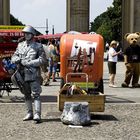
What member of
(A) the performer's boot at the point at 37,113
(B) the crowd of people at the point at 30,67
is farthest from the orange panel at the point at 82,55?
(A) the performer's boot at the point at 37,113

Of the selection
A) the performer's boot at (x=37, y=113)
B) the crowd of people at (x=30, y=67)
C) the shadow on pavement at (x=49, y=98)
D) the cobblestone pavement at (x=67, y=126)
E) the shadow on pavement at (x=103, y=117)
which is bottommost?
the shadow on pavement at (x=49, y=98)

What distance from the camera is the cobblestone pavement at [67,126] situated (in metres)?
10.0

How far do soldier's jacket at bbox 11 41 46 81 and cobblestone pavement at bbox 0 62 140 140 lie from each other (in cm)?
94

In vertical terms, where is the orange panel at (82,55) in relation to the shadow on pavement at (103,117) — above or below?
above

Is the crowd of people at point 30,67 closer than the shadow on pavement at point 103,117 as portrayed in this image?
Yes

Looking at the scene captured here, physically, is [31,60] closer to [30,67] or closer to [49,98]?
[30,67]

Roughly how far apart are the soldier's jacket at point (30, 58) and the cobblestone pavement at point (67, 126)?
3.09ft

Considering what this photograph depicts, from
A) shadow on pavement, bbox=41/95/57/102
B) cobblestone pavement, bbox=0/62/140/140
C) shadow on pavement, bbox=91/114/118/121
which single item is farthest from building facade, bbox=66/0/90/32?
shadow on pavement, bbox=91/114/118/121

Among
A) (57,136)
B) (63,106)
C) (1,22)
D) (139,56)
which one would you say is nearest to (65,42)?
(63,106)

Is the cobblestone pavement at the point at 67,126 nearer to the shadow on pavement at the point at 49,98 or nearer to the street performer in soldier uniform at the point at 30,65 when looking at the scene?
the shadow on pavement at the point at 49,98

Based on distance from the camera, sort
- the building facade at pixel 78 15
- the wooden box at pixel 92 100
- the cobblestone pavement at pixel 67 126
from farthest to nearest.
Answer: the building facade at pixel 78 15 → the wooden box at pixel 92 100 → the cobblestone pavement at pixel 67 126

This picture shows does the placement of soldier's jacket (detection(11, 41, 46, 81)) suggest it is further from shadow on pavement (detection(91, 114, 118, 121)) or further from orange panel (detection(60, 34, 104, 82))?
orange panel (detection(60, 34, 104, 82))

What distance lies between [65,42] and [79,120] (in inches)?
132

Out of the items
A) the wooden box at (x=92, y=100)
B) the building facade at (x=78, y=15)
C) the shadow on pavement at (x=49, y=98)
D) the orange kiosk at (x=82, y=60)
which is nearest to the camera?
the wooden box at (x=92, y=100)
